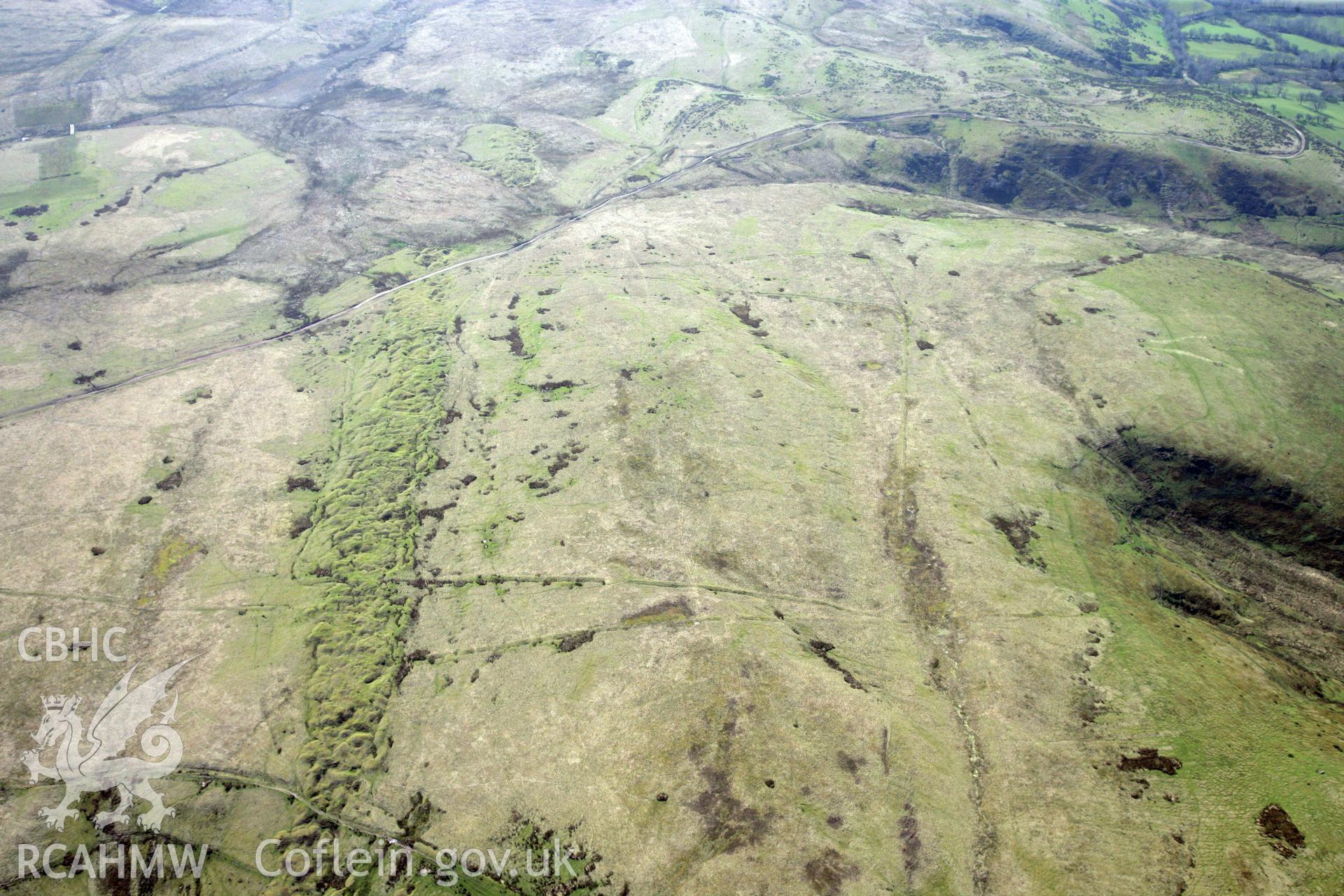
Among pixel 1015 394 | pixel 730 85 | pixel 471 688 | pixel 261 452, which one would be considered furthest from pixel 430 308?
pixel 730 85

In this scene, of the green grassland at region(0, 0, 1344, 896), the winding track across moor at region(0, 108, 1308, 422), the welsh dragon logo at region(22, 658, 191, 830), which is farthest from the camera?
the winding track across moor at region(0, 108, 1308, 422)

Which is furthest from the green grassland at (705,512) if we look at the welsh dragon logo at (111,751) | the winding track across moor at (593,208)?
the winding track across moor at (593,208)

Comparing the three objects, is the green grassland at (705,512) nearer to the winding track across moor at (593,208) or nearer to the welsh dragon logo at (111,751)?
the welsh dragon logo at (111,751)

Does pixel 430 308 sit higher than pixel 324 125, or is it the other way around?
pixel 324 125

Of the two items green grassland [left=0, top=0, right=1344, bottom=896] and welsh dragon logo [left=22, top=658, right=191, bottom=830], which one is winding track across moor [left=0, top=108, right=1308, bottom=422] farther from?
welsh dragon logo [left=22, top=658, right=191, bottom=830]

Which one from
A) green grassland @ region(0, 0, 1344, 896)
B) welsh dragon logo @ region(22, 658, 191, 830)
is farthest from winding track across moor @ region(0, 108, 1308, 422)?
welsh dragon logo @ region(22, 658, 191, 830)

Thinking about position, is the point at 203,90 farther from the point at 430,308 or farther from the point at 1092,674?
the point at 1092,674
